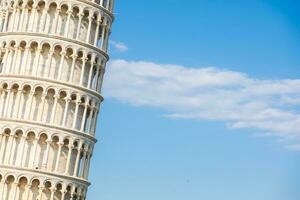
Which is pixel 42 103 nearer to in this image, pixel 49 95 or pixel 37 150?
pixel 49 95

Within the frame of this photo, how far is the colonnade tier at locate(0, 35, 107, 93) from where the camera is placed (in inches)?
2106

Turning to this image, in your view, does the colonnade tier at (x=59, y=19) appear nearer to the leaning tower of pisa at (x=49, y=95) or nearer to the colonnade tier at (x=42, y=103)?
the leaning tower of pisa at (x=49, y=95)

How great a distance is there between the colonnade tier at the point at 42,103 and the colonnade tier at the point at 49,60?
2.76 feet

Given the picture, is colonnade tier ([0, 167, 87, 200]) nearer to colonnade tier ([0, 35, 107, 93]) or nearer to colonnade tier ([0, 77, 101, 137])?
colonnade tier ([0, 77, 101, 137])

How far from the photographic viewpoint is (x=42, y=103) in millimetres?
52719

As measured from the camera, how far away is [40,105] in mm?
52812

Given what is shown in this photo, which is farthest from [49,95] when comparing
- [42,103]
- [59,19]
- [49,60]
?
[59,19]

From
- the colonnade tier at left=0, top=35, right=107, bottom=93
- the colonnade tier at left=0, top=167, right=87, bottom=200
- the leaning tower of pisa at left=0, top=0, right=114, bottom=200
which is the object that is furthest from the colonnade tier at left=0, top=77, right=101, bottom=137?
the colonnade tier at left=0, top=167, right=87, bottom=200

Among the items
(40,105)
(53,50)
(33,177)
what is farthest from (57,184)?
(53,50)

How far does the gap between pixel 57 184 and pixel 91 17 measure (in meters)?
14.5

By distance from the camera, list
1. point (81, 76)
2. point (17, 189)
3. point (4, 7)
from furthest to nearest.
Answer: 1. point (4, 7)
2. point (81, 76)
3. point (17, 189)

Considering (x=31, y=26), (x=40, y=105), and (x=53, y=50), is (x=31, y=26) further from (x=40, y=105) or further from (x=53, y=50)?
(x=40, y=105)

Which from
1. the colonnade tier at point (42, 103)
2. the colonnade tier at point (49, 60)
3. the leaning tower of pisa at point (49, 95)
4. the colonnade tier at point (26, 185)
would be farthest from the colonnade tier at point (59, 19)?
the colonnade tier at point (26, 185)

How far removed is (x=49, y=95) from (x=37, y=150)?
15.3 feet
